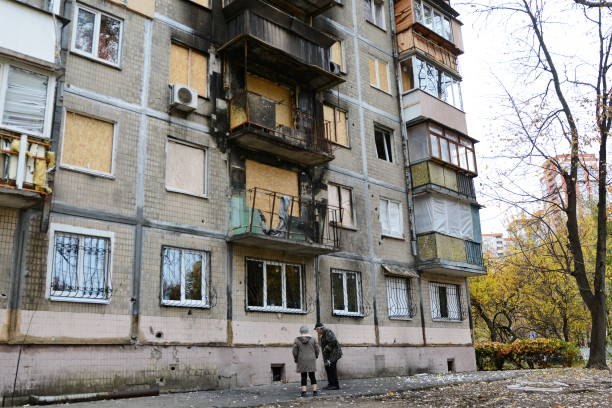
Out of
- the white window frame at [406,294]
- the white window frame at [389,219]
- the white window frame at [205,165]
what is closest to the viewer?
the white window frame at [205,165]

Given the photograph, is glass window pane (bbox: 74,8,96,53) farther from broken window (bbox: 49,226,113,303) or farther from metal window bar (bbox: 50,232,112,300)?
metal window bar (bbox: 50,232,112,300)

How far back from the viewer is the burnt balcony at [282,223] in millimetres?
15852

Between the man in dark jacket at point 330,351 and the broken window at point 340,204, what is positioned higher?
the broken window at point 340,204

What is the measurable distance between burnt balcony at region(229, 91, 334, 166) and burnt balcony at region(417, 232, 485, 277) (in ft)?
18.7

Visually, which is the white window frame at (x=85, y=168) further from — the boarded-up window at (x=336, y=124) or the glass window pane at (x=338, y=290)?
the glass window pane at (x=338, y=290)

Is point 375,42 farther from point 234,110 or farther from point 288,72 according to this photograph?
point 234,110

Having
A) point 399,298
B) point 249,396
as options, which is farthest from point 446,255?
point 249,396

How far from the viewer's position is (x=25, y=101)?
465 inches

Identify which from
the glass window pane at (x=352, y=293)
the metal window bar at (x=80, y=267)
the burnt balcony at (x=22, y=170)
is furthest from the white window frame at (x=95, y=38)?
the glass window pane at (x=352, y=293)

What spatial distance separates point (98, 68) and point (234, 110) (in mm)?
3986

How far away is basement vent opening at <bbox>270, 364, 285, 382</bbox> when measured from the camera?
15.9m

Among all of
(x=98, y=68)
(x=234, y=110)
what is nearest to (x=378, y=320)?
(x=234, y=110)

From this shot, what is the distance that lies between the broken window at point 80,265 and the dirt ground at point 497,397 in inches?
200

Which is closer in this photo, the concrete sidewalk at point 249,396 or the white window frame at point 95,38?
the concrete sidewalk at point 249,396
